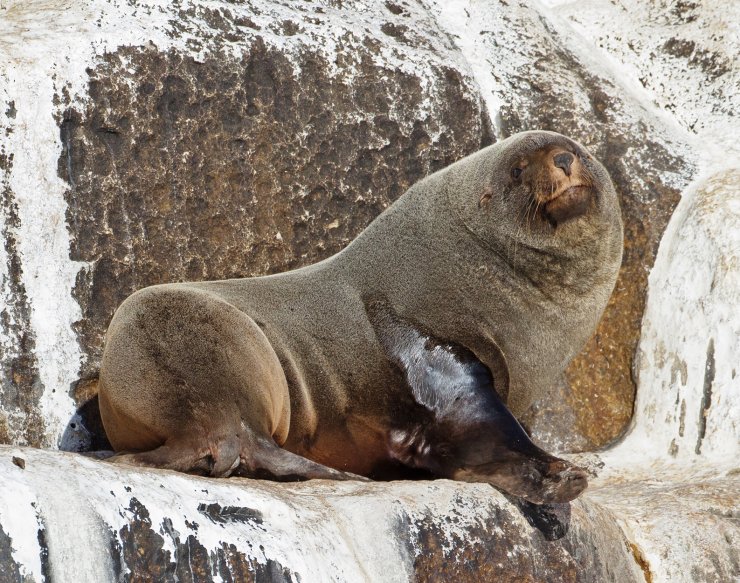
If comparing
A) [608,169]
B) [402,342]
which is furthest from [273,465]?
[608,169]

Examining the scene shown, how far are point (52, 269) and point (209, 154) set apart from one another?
3.85ft

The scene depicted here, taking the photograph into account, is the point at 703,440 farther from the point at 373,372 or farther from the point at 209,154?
the point at 209,154

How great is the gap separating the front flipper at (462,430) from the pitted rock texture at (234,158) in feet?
4.52

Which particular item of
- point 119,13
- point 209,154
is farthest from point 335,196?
point 119,13

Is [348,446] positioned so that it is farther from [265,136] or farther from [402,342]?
[265,136]

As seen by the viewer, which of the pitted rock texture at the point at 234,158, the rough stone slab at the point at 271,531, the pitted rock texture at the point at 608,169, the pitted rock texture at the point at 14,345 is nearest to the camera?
the rough stone slab at the point at 271,531

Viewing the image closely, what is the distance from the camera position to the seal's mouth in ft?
18.8

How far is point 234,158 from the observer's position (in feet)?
21.6

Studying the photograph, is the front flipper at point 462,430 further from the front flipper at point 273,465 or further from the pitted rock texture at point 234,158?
the pitted rock texture at point 234,158

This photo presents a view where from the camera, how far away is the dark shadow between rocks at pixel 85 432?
581 centimetres

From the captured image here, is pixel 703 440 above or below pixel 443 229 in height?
below


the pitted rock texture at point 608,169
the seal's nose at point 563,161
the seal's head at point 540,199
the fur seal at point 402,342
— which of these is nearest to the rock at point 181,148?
the pitted rock texture at point 608,169

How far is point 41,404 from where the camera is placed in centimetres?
575

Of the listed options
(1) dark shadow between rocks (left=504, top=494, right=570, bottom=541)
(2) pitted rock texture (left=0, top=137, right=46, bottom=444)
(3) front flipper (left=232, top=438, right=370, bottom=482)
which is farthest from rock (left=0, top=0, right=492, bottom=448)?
(1) dark shadow between rocks (left=504, top=494, right=570, bottom=541)
